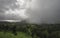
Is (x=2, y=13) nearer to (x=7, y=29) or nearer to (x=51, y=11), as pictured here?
(x=7, y=29)

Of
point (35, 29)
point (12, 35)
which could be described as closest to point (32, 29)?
point (35, 29)

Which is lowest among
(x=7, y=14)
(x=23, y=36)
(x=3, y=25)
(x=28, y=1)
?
(x=23, y=36)

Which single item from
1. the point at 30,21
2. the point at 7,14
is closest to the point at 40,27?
the point at 30,21

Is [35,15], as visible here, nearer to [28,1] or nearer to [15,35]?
[28,1]

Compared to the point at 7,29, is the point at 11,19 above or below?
above

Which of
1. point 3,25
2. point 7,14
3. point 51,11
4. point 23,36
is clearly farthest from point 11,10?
point 51,11
